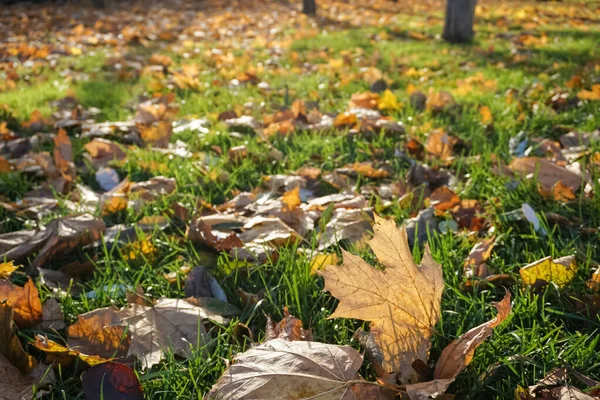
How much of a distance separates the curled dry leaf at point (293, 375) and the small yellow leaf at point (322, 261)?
1.69ft

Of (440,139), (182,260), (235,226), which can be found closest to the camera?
(182,260)

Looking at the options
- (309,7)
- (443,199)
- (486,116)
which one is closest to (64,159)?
(443,199)

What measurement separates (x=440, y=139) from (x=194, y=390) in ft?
6.01

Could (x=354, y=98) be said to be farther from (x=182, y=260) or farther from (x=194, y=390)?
(x=194, y=390)

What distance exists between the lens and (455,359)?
1161mm

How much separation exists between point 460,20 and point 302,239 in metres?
5.65

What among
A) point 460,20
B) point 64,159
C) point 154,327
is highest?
point 460,20

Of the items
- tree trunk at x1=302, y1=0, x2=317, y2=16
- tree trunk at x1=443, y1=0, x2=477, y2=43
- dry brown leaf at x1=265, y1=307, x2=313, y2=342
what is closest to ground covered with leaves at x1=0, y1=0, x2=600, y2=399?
dry brown leaf at x1=265, y1=307, x2=313, y2=342

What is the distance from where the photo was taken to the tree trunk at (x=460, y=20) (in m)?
6.63

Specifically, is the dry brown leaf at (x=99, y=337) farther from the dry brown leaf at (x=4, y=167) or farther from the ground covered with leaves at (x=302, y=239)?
the dry brown leaf at (x=4, y=167)

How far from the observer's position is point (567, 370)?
120 centimetres

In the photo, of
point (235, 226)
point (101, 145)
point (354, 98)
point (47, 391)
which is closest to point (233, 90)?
point (354, 98)

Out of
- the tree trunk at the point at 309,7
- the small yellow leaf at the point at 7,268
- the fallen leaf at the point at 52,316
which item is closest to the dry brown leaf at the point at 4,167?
the small yellow leaf at the point at 7,268

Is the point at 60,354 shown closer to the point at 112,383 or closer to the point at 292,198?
the point at 112,383
